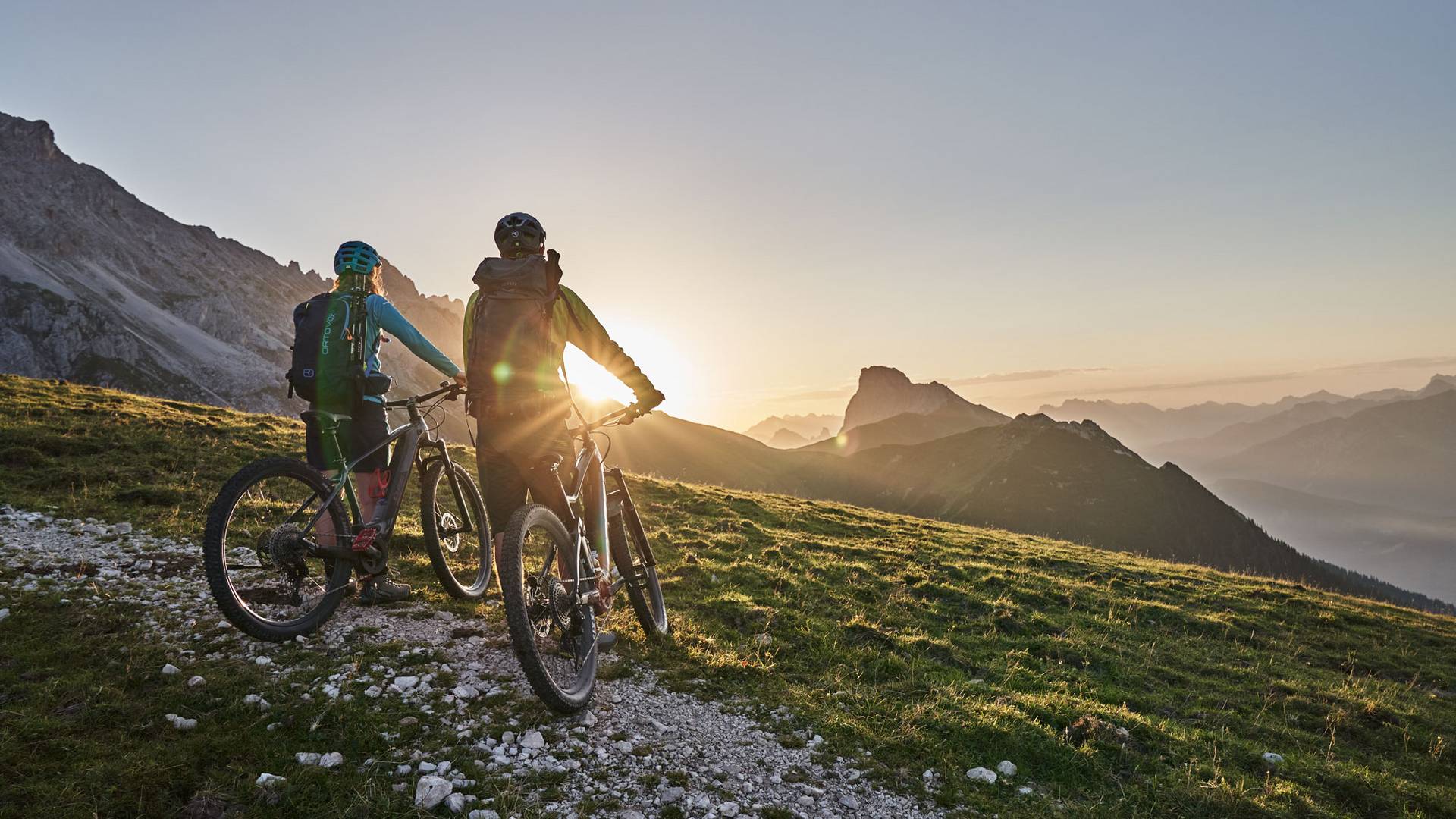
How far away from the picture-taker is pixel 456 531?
768 centimetres

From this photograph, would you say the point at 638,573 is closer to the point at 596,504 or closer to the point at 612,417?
the point at 596,504

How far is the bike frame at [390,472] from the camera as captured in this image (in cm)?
611

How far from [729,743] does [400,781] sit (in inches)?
104

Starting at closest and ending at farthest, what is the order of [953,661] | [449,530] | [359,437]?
1. [359,437]
2. [449,530]
3. [953,661]

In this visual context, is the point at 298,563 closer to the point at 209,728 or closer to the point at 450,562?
the point at 209,728

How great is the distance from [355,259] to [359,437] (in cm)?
197

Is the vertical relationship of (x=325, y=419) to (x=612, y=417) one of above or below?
below

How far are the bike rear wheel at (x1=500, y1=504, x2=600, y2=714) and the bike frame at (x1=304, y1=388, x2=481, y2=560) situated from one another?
1.80 meters

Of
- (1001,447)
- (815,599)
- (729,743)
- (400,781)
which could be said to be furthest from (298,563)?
(1001,447)

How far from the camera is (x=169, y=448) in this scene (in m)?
14.0

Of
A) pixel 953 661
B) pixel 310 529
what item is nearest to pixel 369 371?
pixel 310 529

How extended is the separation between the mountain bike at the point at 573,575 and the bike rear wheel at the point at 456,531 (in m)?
1.22

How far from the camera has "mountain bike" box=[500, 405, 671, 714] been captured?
4.86 m

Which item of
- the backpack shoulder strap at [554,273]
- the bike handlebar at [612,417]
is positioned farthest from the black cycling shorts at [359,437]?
the backpack shoulder strap at [554,273]
